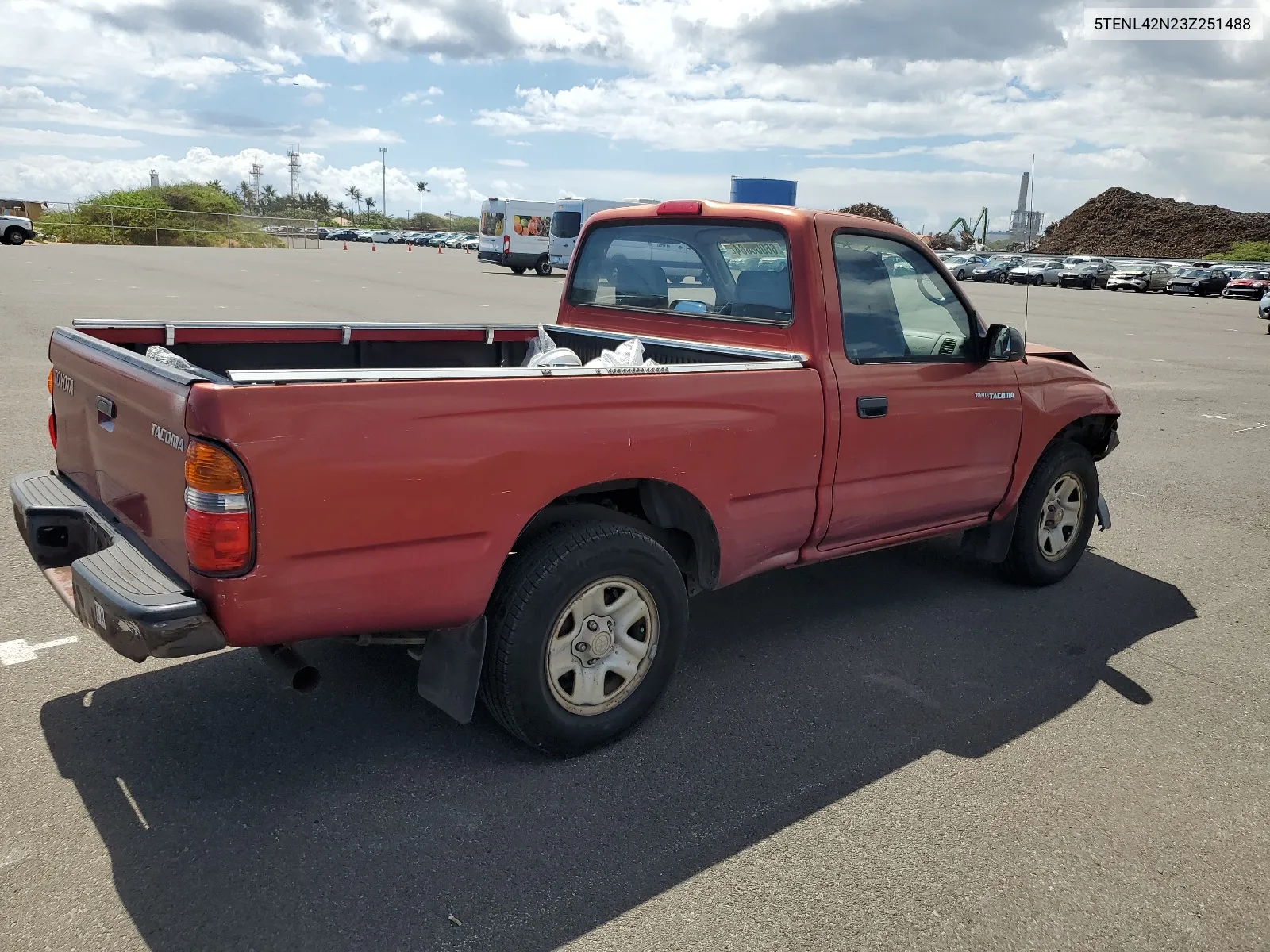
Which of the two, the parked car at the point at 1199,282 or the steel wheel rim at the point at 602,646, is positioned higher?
the parked car at the point at 1199,282

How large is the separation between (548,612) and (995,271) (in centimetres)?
5250

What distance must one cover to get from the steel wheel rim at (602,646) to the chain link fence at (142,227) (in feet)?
169

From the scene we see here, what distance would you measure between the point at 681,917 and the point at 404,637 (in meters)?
1.18

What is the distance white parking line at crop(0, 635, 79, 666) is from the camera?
3.94 m

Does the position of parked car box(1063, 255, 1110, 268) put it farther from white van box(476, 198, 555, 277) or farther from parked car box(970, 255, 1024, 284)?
white van box(476, 198, 555, 277)

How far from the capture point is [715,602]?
5.02 m

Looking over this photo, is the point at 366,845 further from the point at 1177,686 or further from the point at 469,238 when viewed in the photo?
the point at 469,238

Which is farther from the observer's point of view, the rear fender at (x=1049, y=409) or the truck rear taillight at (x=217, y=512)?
the rear fender at (x=1049, y=409)

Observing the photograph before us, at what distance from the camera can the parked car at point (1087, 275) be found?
156 feet

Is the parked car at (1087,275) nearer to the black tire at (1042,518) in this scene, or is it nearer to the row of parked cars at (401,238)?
the row of parked cars at (401,238)

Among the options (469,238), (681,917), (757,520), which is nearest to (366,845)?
(681,917)

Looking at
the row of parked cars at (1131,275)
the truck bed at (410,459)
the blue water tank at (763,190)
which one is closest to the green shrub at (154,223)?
the row of parked cars at (1131,275)

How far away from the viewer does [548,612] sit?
3230mm

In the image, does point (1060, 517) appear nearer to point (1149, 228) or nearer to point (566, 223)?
point (566, 223)
